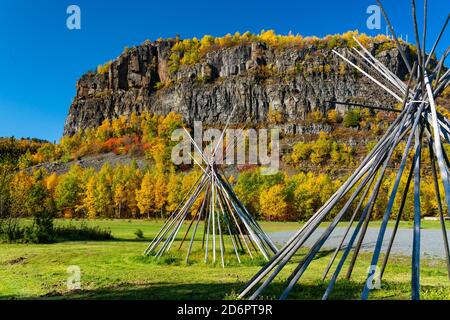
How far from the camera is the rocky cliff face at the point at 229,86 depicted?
10862cm

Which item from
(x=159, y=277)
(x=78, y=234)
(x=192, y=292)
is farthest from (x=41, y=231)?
(x=192, y=292)

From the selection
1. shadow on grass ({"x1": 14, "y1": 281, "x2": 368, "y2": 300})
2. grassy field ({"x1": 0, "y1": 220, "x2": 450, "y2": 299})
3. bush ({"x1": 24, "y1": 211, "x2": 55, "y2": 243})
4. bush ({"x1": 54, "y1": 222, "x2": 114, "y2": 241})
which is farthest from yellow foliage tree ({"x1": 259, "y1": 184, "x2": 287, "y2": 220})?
shadow on grass ({"x1": 14, "y1": 281, "x2": 368, "y2": 300})

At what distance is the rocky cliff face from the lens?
109m

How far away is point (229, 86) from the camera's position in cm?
11519

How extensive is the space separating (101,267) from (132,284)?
301cm

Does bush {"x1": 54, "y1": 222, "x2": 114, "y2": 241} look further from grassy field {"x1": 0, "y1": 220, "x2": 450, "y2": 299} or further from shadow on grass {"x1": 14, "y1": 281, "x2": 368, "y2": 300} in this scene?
shadow on grass {"x1": 14, "y1": 281, "x2": 368, "y2": 300}

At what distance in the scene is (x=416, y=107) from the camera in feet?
21.5

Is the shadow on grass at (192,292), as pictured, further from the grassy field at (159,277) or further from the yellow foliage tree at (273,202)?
the yellow foliage tree at (273,202)

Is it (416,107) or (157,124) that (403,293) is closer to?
(416,107)

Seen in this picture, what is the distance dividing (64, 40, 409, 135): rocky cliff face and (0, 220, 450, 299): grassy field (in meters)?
86.7

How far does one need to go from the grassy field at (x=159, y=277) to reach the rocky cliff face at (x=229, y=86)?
86.7m

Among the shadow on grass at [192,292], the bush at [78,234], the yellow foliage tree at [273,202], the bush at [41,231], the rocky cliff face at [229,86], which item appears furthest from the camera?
the rocky cliff face at [229,86]

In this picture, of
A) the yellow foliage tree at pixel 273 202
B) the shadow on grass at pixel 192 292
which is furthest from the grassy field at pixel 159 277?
the yellow foliage tree at pixel 273 202
